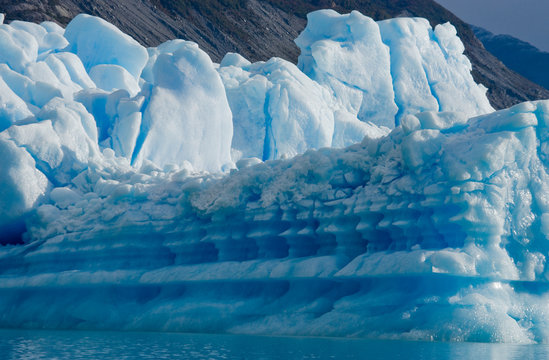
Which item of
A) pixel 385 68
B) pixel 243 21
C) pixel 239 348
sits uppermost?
pixel 385 68

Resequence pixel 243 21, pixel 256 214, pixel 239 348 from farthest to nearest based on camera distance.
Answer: pixel 243 21
pixel 256 214
pixel 239 348

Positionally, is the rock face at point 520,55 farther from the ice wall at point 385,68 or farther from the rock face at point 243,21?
the ice wall at point 385,68

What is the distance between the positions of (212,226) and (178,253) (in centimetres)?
66

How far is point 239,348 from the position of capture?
7.06 metres

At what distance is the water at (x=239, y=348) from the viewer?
639 centimetres

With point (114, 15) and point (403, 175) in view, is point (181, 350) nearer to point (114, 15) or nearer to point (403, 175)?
point (403, 175)

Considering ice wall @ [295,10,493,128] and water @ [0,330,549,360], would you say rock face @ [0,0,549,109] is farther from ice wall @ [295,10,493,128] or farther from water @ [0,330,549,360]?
water @ [0,330,549,360]

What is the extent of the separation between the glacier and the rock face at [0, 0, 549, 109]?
1842 cm

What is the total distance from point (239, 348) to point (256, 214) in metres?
2.97

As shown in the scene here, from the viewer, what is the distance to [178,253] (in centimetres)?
1039

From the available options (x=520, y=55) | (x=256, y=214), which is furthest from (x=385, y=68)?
(x=520, y=55)

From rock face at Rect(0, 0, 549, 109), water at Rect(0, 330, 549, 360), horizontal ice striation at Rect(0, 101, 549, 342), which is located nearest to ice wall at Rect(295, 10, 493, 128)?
horizontal ice striation at Rect(0, 101, 549, 342)

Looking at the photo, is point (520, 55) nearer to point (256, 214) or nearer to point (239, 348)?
point (256, 214)

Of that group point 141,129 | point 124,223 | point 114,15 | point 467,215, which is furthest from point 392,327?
point 114,15
